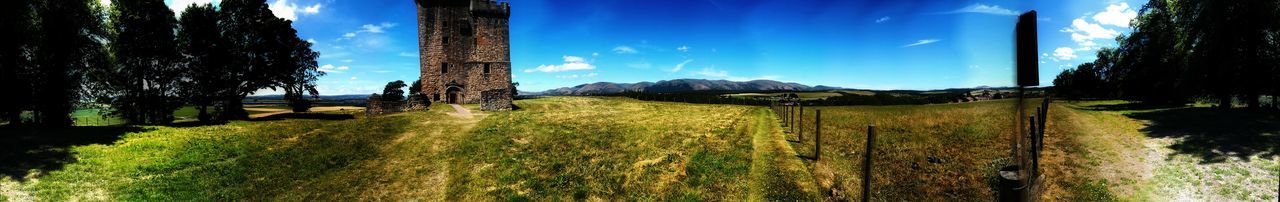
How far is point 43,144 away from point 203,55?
12452 millimetres

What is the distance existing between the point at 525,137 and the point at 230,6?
21604mm

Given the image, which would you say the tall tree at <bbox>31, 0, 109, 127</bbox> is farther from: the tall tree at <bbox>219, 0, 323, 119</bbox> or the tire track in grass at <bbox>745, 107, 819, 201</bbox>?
the tire track in grass at <bbox>745, 107, 819, 201</bbox>

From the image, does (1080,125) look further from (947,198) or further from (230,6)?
(230,6)

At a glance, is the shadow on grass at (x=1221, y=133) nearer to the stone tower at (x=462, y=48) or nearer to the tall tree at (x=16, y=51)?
the tall tree at (x=16, y=51)

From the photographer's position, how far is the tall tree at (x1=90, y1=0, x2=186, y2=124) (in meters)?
23.6

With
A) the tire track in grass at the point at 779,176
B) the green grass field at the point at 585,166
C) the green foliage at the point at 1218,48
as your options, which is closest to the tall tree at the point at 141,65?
the green grass field at the point at 585,166

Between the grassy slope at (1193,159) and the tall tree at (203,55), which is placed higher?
the tall tree at (203,55)

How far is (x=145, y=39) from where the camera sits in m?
24.2

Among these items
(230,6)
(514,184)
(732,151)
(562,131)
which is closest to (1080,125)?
(732,151)

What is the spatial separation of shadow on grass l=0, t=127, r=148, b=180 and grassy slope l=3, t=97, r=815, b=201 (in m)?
0.40

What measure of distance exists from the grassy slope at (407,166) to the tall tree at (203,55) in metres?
6.85

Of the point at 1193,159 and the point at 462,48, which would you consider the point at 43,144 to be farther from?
the point at 1193,159

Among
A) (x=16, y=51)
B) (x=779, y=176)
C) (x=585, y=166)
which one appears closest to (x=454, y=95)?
(x=16, y=51)

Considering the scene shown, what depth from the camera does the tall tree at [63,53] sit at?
19938 mm
